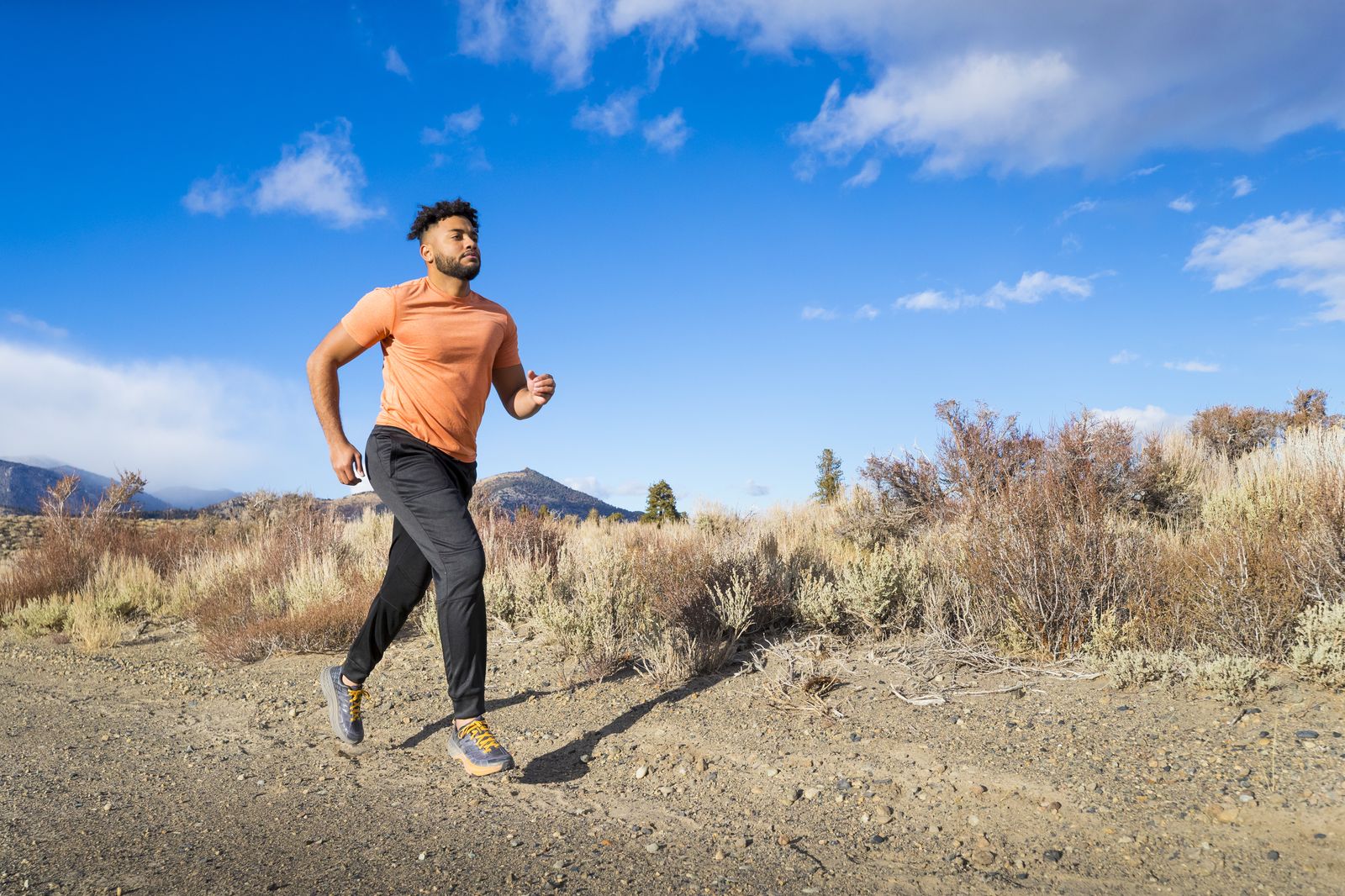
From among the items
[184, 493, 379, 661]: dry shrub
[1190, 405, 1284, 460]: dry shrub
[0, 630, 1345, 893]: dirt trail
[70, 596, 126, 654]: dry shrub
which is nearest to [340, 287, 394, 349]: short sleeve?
[0, 630, 1345, 893]: dirt trail

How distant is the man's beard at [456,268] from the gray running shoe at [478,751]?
7.06 feet

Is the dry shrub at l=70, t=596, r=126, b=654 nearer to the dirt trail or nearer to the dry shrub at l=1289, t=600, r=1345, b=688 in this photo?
the dirt trail

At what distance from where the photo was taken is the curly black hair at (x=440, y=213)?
416 cm

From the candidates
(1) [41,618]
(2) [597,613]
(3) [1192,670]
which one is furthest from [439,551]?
(1) [41,618]

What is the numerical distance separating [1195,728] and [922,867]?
1.87m

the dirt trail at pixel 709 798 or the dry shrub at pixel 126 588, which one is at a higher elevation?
the dry shrub at pixel 126 588

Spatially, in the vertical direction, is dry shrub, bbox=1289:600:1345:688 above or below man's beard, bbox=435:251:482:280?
below

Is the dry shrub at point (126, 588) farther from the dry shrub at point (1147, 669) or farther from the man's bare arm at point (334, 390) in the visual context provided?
the dry shrub at point (1147, 669)

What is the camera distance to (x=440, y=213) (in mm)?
4160

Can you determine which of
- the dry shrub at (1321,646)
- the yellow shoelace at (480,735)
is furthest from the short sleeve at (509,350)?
the dry shrub at (1321,646)

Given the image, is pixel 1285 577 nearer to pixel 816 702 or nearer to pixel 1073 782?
pixel 1073 782

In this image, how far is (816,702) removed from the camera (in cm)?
459

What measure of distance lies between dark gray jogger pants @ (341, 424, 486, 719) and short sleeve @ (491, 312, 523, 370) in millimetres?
611

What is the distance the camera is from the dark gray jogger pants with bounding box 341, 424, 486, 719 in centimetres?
374
